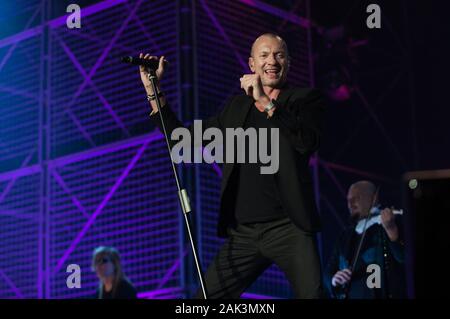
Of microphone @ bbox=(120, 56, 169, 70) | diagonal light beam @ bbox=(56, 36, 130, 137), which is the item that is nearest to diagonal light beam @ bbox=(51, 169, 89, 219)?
diagonal light beam @ bbox=(56, 36, 130, 137)

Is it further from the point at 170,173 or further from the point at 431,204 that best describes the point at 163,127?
the point at 170,173

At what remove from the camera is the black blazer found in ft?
14.9

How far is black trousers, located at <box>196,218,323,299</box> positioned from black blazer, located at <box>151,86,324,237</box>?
Answer: 73mm

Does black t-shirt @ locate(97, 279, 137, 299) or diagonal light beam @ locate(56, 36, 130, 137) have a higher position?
diagonal light beam @ locate(56, 36, 130, 137)

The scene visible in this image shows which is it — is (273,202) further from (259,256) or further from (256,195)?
(259,256)

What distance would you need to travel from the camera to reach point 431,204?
A: 273 cm

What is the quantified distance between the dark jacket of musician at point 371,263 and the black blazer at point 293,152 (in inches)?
113

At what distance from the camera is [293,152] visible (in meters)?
4.67

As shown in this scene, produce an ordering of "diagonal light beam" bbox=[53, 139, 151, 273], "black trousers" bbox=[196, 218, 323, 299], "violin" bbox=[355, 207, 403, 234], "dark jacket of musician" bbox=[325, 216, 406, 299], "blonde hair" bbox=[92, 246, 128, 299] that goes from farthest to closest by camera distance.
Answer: "diagonal light beam" bbox=[53, 139, 151, 273] → "blonde hair" bbox=[92, 246, 128, 299] → "violin" bbox=[355, 207, 403, 234] → "dark jacket of musician" bbox=[325, 216, 406, 299] → "black trousers" bbox=[196, 218, 323, 299]

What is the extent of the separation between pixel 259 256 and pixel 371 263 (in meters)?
3.46

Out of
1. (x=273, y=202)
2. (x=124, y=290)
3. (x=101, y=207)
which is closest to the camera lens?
(x=273, y=202)

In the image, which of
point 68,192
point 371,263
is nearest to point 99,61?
point 68,192

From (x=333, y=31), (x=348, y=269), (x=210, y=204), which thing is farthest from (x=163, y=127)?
(x=333, y=31)

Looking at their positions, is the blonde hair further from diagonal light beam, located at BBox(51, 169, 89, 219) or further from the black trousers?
the black trousers
